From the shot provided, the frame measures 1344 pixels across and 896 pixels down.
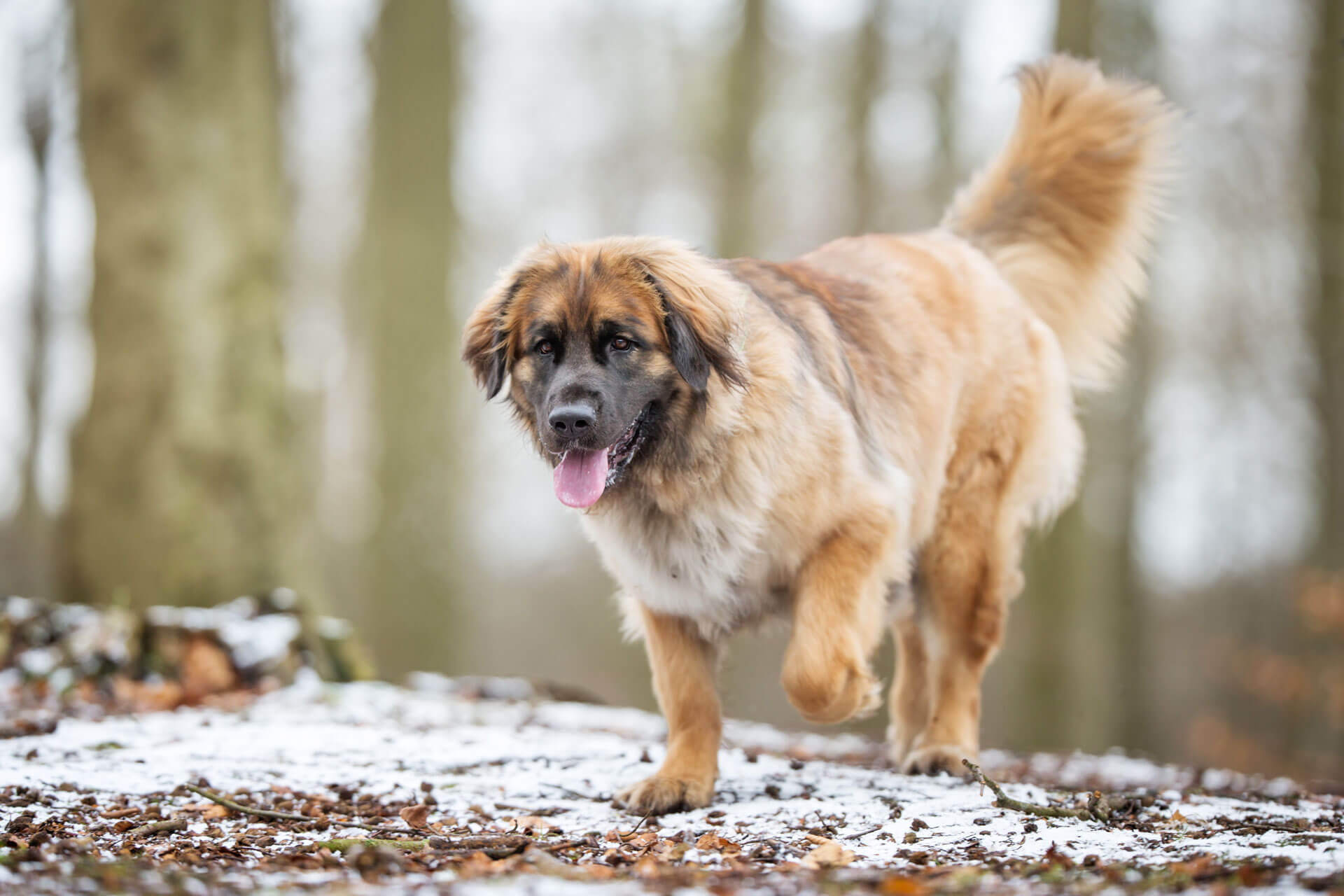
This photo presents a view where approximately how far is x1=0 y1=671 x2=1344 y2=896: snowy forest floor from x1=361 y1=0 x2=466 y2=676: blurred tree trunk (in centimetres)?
524

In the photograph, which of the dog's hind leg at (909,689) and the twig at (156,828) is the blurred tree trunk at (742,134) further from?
the twig at (156,828)

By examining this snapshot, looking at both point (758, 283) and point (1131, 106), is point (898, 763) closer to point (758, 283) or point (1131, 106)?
point (758, 283)

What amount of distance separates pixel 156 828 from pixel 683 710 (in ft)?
5.82

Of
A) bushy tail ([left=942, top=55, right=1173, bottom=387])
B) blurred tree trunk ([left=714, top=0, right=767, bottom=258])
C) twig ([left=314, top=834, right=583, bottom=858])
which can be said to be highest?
blurred tree trunk ([left=714, top=0, right=767, bottom=258])

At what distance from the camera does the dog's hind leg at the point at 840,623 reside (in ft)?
12.5

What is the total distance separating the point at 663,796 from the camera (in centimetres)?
385

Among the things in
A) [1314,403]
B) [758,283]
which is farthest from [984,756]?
[1314,403]

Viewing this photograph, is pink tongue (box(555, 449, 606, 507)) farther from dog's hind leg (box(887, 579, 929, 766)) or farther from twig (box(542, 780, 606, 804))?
dog's hind leg (box(887, 579, 929, 766))

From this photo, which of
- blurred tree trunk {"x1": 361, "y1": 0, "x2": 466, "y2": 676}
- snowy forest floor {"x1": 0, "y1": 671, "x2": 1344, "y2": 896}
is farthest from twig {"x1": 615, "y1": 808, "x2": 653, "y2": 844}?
blurred tree trunk {"x1": 361, "y1": 0, "x2": 466, "y2": 676}

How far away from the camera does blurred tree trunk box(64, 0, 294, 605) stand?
6324 mm

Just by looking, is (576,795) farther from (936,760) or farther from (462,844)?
(936,760)

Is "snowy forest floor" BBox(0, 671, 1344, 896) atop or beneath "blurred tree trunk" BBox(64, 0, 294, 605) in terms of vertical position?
beneath

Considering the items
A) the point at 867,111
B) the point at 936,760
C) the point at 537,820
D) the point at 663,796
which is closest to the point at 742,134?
the point at 867,111

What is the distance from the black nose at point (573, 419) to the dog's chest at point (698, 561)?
0.52 meters
